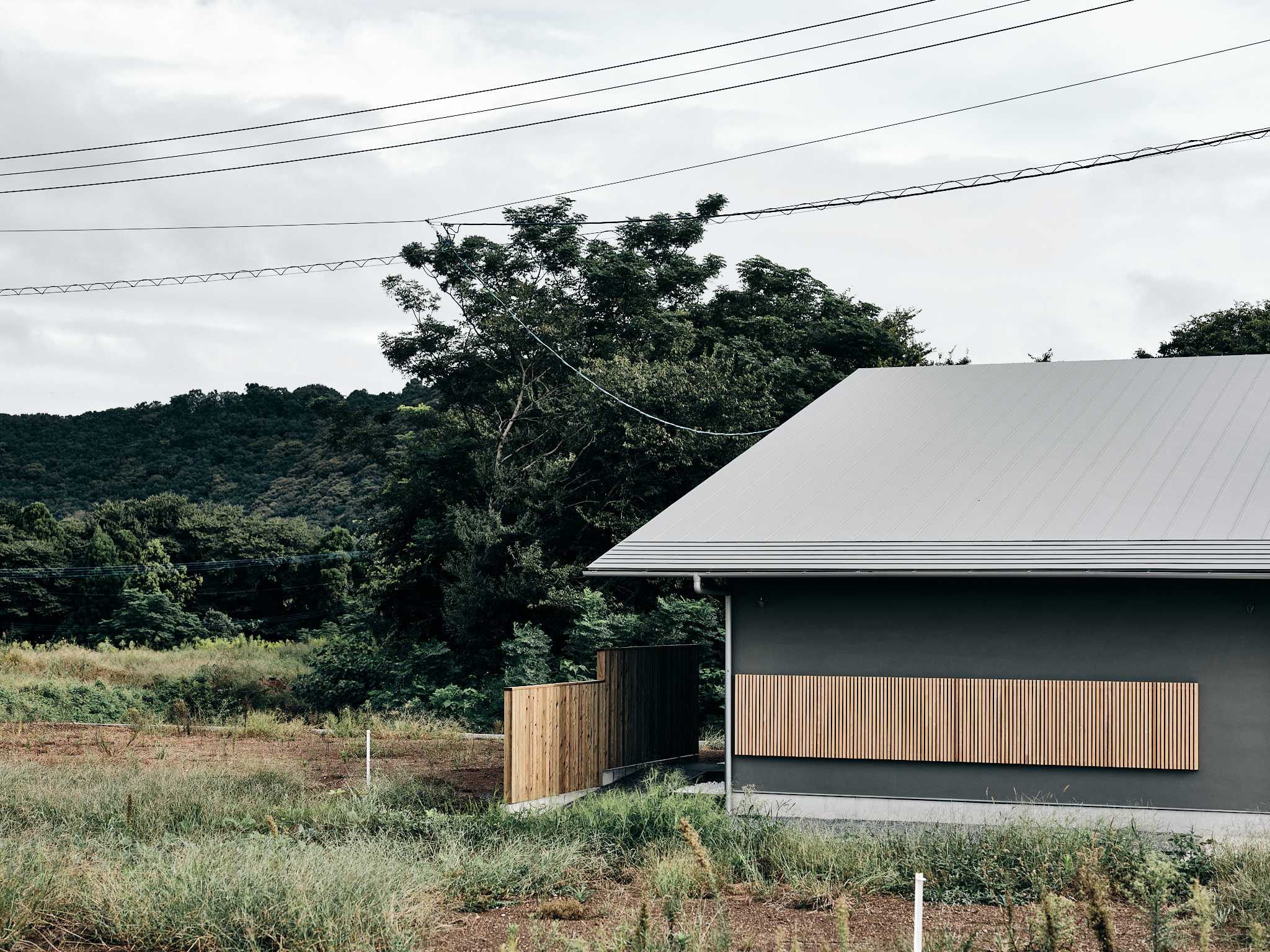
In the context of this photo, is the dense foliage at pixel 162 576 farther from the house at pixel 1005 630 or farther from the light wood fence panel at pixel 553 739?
the house at pixel 1005 630

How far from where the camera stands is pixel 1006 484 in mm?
13367

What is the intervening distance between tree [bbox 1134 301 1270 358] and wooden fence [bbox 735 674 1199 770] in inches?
990

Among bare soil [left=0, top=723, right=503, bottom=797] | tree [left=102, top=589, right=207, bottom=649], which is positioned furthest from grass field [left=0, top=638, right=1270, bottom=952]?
tree [left=102, top=589, right=207, bottom=649]

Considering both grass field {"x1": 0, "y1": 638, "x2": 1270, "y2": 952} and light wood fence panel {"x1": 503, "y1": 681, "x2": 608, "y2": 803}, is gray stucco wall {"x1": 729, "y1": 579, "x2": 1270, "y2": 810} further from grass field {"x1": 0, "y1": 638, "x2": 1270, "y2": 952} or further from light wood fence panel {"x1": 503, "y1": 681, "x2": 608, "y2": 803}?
light wood fence panel {"x1": 503, "y1": 681, "x2": 608, "y2": 803}

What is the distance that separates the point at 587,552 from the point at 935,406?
1094 centimetres

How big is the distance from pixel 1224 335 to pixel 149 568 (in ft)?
145

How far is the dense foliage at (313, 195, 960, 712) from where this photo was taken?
978 inches

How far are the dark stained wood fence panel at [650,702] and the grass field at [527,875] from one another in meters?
2.23

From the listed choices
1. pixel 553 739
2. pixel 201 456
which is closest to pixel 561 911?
pixel 553 739

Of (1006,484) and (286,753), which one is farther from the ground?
(1006,484)

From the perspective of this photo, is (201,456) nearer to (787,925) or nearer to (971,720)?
(971,720)

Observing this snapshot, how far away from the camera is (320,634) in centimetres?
4859

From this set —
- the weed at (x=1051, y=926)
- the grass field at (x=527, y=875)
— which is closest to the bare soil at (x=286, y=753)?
the grass field at (x=527, y=875)

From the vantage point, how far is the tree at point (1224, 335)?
110ft
